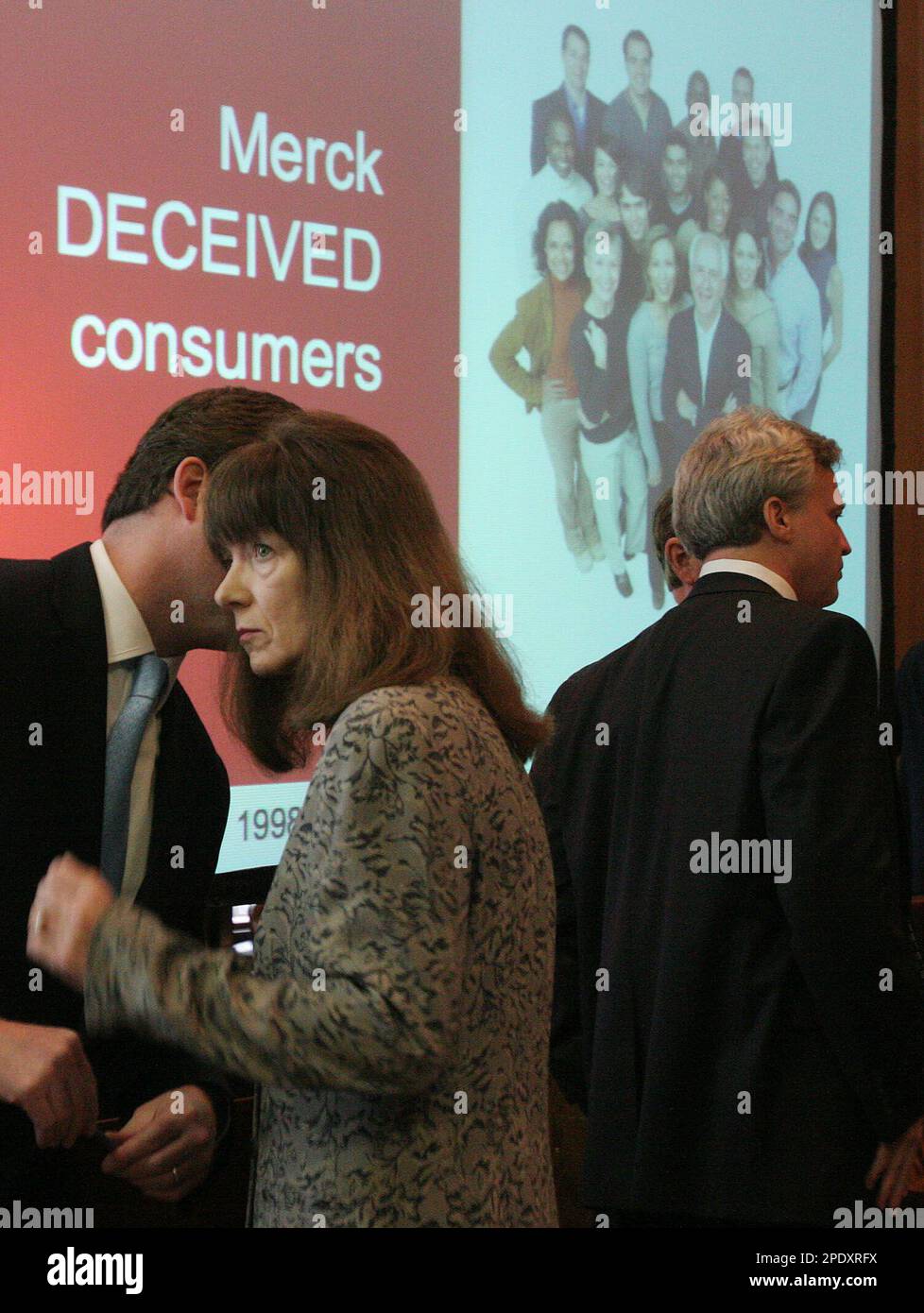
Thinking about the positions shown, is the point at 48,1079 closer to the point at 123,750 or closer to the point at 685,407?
the point at 123,750

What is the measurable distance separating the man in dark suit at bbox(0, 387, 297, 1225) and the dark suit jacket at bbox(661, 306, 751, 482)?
223cm

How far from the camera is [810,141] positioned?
174 inches

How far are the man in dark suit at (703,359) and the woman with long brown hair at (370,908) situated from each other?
2.62 m

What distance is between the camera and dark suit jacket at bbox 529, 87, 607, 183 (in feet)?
11.8

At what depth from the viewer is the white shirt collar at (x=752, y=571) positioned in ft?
7.14

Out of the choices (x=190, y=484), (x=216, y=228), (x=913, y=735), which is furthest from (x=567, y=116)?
(x=190, y=484)

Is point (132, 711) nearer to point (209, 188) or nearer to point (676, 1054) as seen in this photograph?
point (676, 1054)

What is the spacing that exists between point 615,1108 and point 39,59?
2056 millimetres

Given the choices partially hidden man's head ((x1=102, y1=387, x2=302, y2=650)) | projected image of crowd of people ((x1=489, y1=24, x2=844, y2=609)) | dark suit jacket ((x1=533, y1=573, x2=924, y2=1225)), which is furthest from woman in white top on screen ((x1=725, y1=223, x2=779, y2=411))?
partially hidden man's head ((x1=102, y1=387, x2=302, y2=650))

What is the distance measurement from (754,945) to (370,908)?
2.88ft
